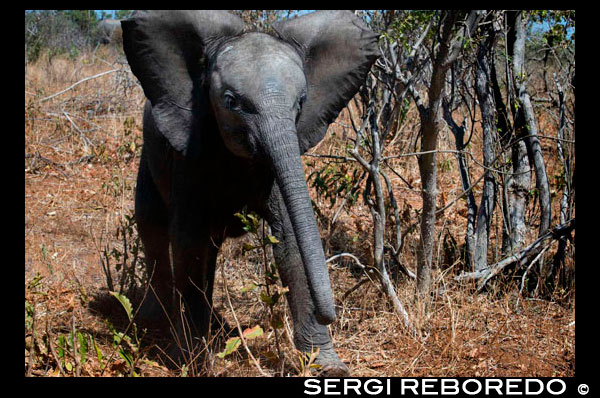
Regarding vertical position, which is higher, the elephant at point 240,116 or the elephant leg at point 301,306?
the elephant at point 240,116

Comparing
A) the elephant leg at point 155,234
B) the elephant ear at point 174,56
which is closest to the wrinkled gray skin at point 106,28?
the elephant leg at point 155,234

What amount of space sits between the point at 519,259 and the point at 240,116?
2.59 m

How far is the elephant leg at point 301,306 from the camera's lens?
3977mm

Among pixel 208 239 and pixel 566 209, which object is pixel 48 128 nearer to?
pixel 208 239

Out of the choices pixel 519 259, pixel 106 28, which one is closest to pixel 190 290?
pixel 519 259

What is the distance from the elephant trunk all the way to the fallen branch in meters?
2.01

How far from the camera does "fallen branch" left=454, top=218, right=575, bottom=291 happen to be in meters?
5.02

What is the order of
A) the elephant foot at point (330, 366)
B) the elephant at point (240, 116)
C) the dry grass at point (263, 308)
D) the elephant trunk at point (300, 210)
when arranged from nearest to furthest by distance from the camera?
the elephant trunk at point (300, 210)
the elephant at point (240, 116)
the elephant foot at point (330, 366)
the dry grass at point (263, 308)

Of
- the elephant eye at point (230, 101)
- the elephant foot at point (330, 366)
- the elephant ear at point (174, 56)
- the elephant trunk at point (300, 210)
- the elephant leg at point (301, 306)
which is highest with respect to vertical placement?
the elephant ear at point (174, 56)

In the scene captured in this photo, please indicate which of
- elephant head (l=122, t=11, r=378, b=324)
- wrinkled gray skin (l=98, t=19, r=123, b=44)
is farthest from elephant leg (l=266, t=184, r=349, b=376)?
wrinkled gray skin (l=98, t=19, r=123, b=44)

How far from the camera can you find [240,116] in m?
3.66

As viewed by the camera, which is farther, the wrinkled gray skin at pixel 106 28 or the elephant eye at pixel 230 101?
the wrinkled gray skin at pixel 106 28

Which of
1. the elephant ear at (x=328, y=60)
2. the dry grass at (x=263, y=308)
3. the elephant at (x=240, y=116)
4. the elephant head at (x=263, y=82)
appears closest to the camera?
the elephant head at (x=263, y=82)

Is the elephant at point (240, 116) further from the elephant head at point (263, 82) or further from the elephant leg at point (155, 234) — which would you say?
the elephant leg at point (155, 234)
